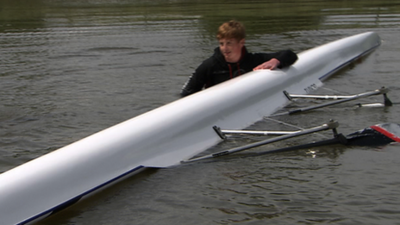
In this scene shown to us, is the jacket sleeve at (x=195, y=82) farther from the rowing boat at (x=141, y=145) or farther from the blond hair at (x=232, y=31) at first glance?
the blond hair at (x=232, y=31)

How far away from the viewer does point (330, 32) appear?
12508 mm

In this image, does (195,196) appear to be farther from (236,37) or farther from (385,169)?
(236,37)

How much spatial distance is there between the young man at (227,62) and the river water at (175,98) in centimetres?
70

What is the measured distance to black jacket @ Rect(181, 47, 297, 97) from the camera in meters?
5.98

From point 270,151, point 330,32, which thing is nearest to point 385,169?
point 270,151

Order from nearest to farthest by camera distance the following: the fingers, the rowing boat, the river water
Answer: the rowing boat, the river water, the fingers

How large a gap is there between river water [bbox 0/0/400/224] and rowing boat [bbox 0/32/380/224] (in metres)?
0.13

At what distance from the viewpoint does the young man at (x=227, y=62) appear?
19.0 feet

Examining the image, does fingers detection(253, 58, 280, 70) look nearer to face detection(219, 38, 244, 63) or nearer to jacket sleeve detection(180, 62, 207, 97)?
face detection(219, 38, 244, 63)

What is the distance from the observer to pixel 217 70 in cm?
609

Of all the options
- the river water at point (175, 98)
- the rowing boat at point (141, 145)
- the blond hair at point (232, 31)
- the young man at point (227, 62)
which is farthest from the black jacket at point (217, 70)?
the river water at point (175, 98)

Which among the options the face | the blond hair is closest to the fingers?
the face

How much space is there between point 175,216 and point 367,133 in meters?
1.98

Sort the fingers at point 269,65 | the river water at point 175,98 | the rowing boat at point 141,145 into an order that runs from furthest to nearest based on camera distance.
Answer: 1. the fingers at point 269,65
2. the river water at point 175,98
3. the rowing boat at point 141,145
